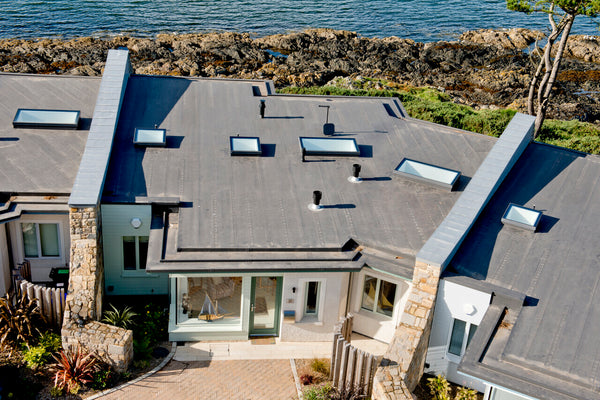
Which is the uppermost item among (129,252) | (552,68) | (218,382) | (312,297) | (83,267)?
(552,68)

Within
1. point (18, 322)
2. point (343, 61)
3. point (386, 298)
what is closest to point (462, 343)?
point (386, 298)

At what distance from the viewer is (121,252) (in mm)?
20188

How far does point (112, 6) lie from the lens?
229ft

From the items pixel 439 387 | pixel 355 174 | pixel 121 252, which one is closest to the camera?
pixel 439 387

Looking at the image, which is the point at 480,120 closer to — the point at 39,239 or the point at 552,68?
the point at 552,68

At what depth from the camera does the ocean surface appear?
62.7 m

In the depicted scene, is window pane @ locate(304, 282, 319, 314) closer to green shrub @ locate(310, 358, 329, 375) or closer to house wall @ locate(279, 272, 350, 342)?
house wall @ locate(279, 272, 350, 342)

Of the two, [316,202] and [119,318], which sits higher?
[316,202]

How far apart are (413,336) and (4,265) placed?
13.1m

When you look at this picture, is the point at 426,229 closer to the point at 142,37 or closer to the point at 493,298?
the point at 493,298

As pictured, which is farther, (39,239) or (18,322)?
(39,239)

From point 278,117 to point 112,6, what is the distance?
172 feet

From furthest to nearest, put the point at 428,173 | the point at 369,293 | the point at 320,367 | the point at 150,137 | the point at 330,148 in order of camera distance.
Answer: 1. the point at 330,148
2. the point at 150,137
3. the point at 428,173
4. the point at 369,293
5. the point at 320,367

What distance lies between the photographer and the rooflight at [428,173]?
21.3m
